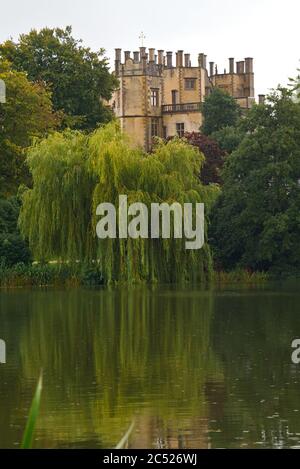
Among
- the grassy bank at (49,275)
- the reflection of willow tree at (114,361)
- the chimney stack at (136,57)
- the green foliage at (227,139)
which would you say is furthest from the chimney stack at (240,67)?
the reflection of willow tree at (114,361)

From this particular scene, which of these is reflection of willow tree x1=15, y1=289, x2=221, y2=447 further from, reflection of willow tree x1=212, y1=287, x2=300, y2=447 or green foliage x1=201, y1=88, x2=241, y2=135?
green foliage x1=201, y1=88, x2=241, y2=135

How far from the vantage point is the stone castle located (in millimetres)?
110312

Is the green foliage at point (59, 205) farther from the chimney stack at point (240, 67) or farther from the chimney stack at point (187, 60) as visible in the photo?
the chimney stack at point (240, 67)

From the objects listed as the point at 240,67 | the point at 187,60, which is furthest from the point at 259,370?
the point at 240,67

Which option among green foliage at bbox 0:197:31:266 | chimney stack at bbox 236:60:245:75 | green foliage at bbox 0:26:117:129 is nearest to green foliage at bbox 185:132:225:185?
green foliage at bbox 0:26:117:129

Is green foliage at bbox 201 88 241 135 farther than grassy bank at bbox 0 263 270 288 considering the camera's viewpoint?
Yes

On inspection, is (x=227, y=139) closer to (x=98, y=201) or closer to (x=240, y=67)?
(x=98, y=201)

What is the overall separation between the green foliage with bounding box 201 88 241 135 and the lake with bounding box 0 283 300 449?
52635 millimetres

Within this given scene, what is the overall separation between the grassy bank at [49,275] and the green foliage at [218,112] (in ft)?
136

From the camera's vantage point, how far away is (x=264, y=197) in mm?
58781

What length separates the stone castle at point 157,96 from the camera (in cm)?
11031

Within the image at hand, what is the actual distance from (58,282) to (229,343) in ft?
72.7

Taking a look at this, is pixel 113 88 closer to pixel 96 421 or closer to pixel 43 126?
pixel 43 126
